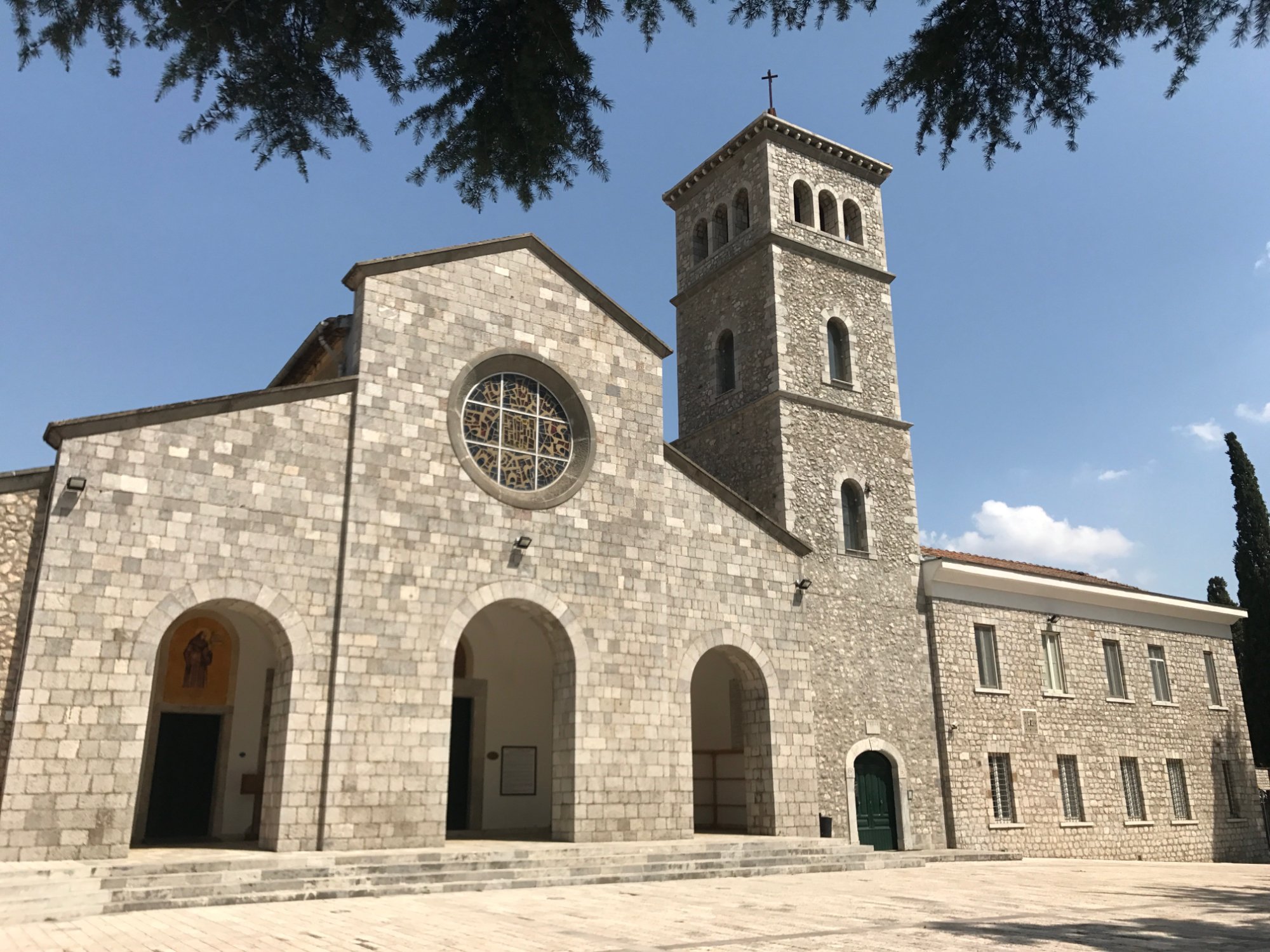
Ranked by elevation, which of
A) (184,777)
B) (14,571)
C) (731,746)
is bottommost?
(184,777)

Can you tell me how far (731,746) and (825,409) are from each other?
7839 mm

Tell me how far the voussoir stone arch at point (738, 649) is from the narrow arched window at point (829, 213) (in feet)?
37.4

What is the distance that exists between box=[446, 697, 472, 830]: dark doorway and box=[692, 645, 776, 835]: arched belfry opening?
435 centimetres

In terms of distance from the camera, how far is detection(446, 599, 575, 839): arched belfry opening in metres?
18.4

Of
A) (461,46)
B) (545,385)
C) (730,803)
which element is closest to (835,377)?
(545,385)

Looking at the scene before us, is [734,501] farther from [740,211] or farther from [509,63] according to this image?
[509,63]

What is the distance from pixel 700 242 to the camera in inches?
1028

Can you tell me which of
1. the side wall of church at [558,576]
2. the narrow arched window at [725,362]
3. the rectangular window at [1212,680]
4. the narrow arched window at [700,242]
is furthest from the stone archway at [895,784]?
the narrow arched window at [700,242]

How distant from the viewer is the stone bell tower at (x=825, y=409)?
66.1ft

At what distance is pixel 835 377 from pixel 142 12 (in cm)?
1907

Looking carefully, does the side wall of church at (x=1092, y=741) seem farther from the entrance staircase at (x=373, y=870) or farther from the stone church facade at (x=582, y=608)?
the entrance staircase at (x=373, y=870)

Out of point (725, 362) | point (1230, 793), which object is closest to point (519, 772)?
point (725, 362)

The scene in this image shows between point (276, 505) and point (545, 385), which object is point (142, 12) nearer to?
point (276, 505)

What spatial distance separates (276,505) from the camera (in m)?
14.3
